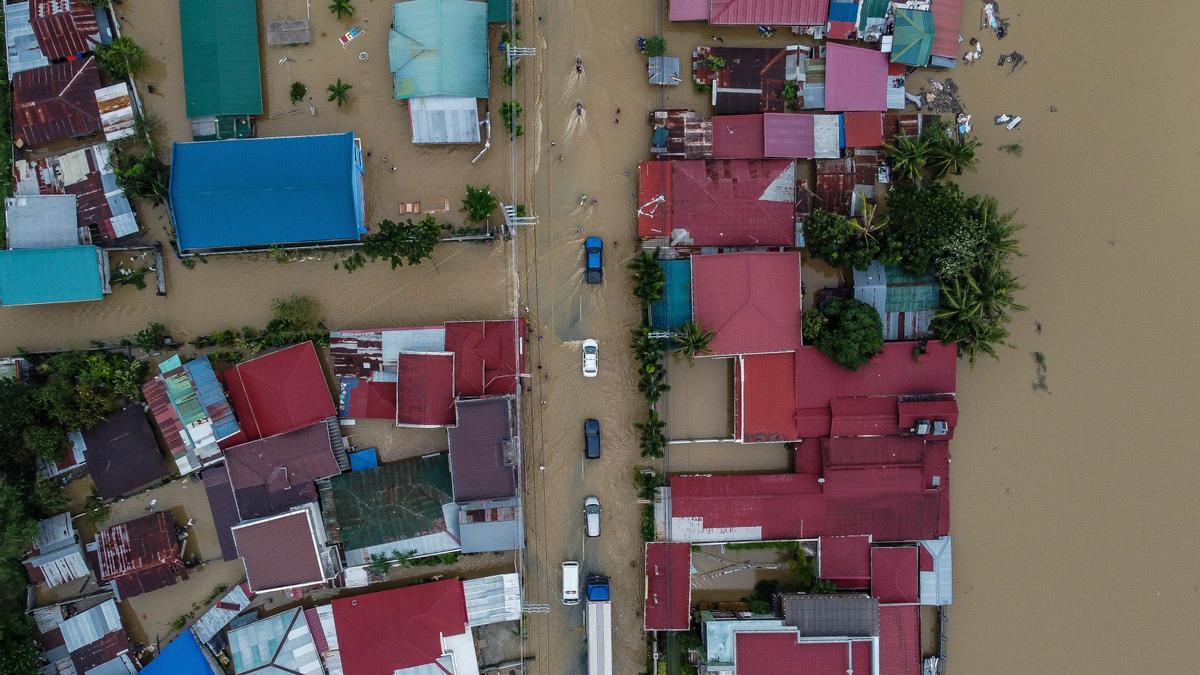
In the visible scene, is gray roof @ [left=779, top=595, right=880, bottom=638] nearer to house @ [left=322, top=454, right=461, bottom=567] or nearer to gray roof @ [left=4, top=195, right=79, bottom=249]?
A: house @ [left=322, top=454, right=461, bottom=567]

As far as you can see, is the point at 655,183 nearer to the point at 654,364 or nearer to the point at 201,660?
the point at 654,364

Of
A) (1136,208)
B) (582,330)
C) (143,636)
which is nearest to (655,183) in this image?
(582,330)

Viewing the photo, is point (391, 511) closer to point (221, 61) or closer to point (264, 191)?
point (264, 191)

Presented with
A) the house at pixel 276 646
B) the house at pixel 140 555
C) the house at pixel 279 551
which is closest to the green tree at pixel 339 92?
the house at pixel 279 551

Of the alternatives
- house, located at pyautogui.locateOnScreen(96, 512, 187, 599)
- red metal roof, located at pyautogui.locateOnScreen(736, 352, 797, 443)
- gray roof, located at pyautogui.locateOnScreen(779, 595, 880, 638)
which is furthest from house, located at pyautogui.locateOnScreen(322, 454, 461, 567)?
gray roof, located at pyautogui.locateOnScreen(779, 595, 880, 638)

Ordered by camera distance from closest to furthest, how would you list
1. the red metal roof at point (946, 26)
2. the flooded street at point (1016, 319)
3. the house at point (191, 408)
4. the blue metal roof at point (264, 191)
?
the blue metal roof at point (264, 191) → the house at point (191, 408) → the red metal roof at point (946, 26) → the flooded street at point (1016, 319)

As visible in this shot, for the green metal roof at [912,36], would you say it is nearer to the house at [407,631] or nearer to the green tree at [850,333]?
the green tree at [850,333]
